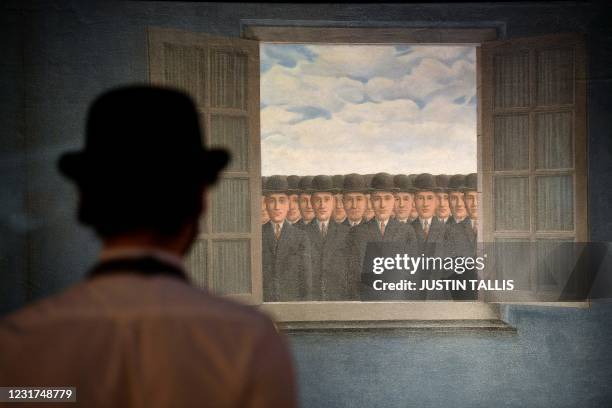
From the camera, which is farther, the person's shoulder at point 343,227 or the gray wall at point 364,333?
the person's shoulder at point 343,227

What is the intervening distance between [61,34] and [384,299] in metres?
2.83

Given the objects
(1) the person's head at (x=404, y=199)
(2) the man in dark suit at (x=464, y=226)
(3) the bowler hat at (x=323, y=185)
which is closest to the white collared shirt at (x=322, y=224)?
(3) the bowler hat at (x=323, y=185)

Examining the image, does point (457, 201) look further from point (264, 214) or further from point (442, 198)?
point (264, 214)

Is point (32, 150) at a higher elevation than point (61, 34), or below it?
below

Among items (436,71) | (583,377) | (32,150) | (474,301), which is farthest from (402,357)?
(32,150)

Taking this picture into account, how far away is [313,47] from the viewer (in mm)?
3875

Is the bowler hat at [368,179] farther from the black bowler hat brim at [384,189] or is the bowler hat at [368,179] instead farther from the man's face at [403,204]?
the man's face at [403,204]

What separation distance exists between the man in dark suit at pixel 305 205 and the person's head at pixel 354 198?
0.25 meters

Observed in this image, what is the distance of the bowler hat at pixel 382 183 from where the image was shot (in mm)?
3916

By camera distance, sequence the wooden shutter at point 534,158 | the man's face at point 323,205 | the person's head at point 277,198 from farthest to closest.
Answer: the man's face at point 323,205
the person's head at point 277,198
the wooden shutter at point 534,158

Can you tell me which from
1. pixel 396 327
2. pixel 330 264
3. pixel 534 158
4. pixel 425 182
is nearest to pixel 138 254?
pixel 330 264

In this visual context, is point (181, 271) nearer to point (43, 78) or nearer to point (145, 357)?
point (145, 357)

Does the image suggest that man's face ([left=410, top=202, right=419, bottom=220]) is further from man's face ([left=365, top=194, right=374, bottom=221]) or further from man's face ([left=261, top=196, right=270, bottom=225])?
man's face ([left=261, top=196, right=270, bottom=225])

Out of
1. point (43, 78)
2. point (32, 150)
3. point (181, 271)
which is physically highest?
point (43, 78)
